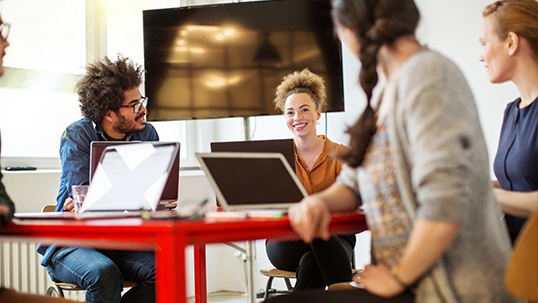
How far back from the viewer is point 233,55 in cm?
284

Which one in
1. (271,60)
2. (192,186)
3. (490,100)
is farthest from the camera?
(192,186)

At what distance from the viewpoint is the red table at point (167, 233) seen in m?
0.74

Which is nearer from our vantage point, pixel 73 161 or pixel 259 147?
pixel 259 147

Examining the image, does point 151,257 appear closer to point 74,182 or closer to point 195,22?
point 74,182

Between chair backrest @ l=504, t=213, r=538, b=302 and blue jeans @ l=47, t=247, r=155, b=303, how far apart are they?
4.56 ft

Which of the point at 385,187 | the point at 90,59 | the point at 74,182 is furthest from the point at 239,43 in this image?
the point at 385,187

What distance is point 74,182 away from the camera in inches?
80.3

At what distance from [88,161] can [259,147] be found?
2.67 feet

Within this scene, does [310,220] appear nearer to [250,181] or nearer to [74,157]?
[250,181]

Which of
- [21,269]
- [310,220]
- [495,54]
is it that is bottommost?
[21,269]

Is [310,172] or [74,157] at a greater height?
[74,157]

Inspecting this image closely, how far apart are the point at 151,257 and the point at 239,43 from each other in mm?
1423

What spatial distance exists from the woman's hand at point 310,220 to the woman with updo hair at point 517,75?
75 centimetres

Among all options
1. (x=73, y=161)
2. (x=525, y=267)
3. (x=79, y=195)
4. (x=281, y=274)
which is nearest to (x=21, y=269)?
(x=73, y=161)
